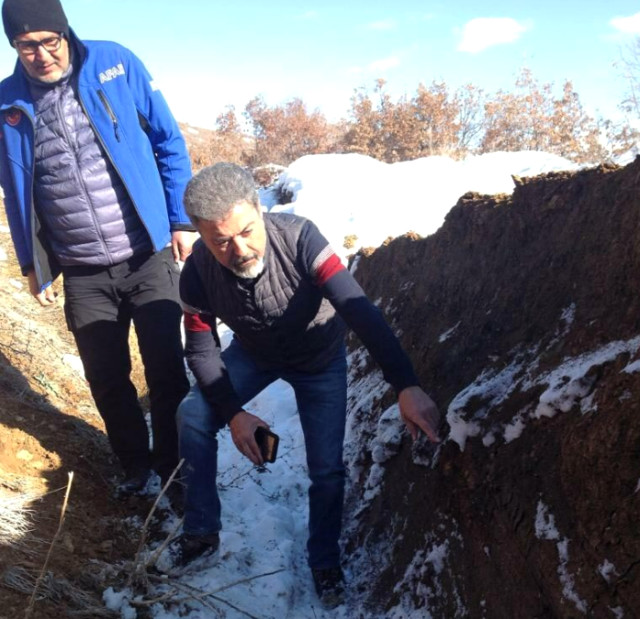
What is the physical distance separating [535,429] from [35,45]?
278 centimetres

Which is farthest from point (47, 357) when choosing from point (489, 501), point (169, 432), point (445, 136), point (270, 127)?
point (270, 127)

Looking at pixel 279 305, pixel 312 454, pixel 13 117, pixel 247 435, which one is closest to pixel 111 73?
pixel 13 117

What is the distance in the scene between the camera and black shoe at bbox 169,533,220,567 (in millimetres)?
2807

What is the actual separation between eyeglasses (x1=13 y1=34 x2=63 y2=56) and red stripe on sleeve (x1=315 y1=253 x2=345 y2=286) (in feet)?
5.54

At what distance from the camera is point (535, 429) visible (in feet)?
7.15

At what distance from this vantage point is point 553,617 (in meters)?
1.83

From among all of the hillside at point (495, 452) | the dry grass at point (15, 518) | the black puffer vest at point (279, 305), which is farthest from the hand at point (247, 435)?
the dry grass at point (15, 518)

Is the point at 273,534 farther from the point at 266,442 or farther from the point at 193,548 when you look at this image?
the point at 266,442

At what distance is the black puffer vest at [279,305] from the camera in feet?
8.64

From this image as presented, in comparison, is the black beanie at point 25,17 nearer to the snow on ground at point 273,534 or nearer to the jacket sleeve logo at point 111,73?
the jacket sleeve logo at point 111,73

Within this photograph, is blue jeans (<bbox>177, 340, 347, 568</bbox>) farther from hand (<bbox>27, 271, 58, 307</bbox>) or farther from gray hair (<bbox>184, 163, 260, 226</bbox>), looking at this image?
hand (<bbox>27, 271, 58, 307</bbox>)

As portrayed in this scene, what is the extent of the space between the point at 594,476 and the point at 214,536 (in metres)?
1.79

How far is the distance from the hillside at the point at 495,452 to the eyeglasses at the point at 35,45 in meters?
2.08

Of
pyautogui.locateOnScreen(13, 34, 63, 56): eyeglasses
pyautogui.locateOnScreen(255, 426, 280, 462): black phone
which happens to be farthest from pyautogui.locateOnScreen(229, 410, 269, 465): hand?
pyautogui.locateOnScreen(13, 34, 63, 56): eyeglasses
